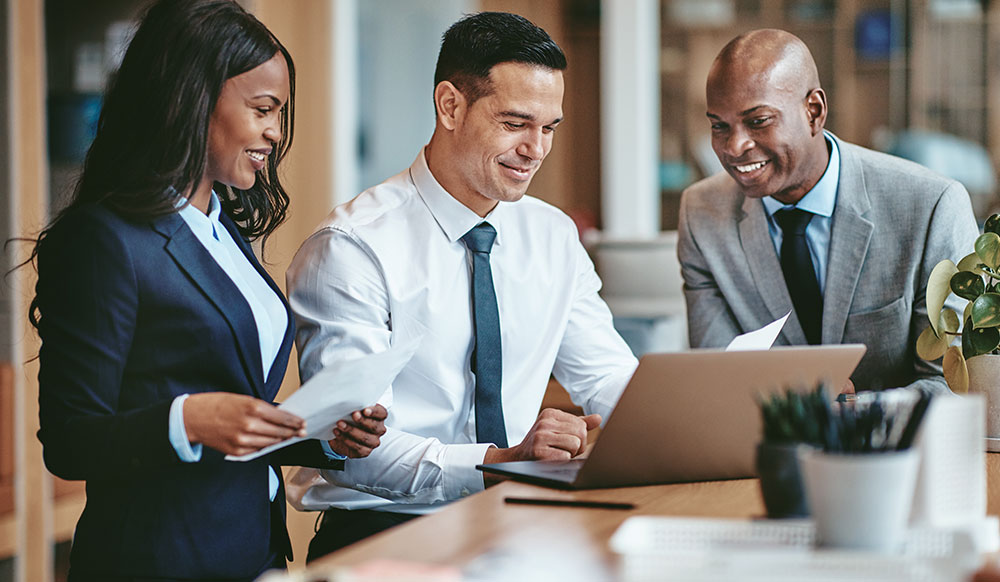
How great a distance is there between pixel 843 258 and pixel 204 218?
1.19 meters

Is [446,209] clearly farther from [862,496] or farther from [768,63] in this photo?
[862,496]

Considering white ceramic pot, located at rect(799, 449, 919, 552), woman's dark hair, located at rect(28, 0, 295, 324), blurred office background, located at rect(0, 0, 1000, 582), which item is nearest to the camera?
white ceramic pot, located at rect(799, 449, 919, 552)

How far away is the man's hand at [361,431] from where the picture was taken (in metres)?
1.44

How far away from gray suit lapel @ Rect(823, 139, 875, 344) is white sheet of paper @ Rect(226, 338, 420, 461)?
1036 millimetres

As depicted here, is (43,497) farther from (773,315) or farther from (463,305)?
(773,315)

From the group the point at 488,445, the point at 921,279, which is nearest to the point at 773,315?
the point at 921,279

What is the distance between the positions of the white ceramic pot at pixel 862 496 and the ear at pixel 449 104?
1.12m

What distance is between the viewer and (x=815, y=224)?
2.06 m

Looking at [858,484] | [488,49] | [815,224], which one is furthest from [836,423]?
[815,224]

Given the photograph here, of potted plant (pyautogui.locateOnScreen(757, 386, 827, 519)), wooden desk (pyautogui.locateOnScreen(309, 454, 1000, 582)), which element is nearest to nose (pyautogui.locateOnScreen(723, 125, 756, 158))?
wooden desk (pyautogui.locateOnScreen(309, 454, 1000, 582))

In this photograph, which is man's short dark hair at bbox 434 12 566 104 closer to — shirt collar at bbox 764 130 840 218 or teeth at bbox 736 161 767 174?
teeth at bbox 736 161 767 174

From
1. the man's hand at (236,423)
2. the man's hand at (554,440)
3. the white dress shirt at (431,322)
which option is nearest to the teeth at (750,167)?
the white dress shirt at (431,322)

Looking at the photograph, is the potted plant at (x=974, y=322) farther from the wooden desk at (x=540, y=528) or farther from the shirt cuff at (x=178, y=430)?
the shirt cuff at (x=178, y=430)

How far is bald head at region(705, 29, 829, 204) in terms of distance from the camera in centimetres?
200
